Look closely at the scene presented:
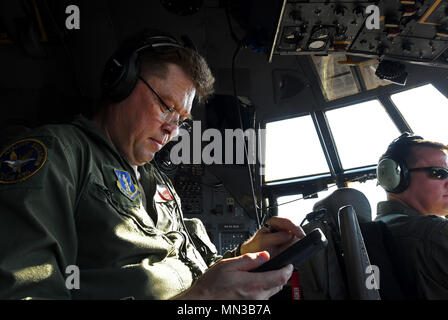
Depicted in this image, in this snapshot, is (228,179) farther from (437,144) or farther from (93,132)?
(93,132)

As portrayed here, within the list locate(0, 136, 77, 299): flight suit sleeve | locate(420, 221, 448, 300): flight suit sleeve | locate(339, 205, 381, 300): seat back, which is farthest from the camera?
locate(420, 221, 448, 300): flight suit sleeve

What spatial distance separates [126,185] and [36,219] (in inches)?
14.4

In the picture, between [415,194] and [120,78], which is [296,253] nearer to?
[120,78]

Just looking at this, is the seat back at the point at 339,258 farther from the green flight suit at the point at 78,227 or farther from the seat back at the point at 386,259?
the green flight suit at the point at 78,227

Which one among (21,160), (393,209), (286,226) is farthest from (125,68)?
(393,209)

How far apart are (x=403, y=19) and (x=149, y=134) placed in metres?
1.54

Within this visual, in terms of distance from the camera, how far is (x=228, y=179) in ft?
9.32

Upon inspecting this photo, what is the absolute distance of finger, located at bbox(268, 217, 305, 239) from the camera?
0.96m

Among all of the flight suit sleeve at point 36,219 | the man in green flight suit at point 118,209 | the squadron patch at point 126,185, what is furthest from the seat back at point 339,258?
the flight suit sleeve at point 36,219

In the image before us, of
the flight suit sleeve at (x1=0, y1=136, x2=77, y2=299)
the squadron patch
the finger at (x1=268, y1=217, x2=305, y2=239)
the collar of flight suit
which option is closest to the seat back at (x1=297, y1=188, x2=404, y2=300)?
→ the finger at (x1=268, y1=217, x2=305, y2=239)

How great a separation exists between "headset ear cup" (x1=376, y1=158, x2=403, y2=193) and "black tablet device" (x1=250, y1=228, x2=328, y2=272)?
125 centimetres

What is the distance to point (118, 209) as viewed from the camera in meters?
0.84

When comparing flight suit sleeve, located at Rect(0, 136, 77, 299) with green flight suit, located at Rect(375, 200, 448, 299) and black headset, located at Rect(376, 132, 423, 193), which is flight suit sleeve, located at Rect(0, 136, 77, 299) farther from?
black headset, located at Rect(376, 132, 423, 193)

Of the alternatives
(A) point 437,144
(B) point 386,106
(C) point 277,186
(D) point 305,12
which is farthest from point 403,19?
(C) point 277,186
